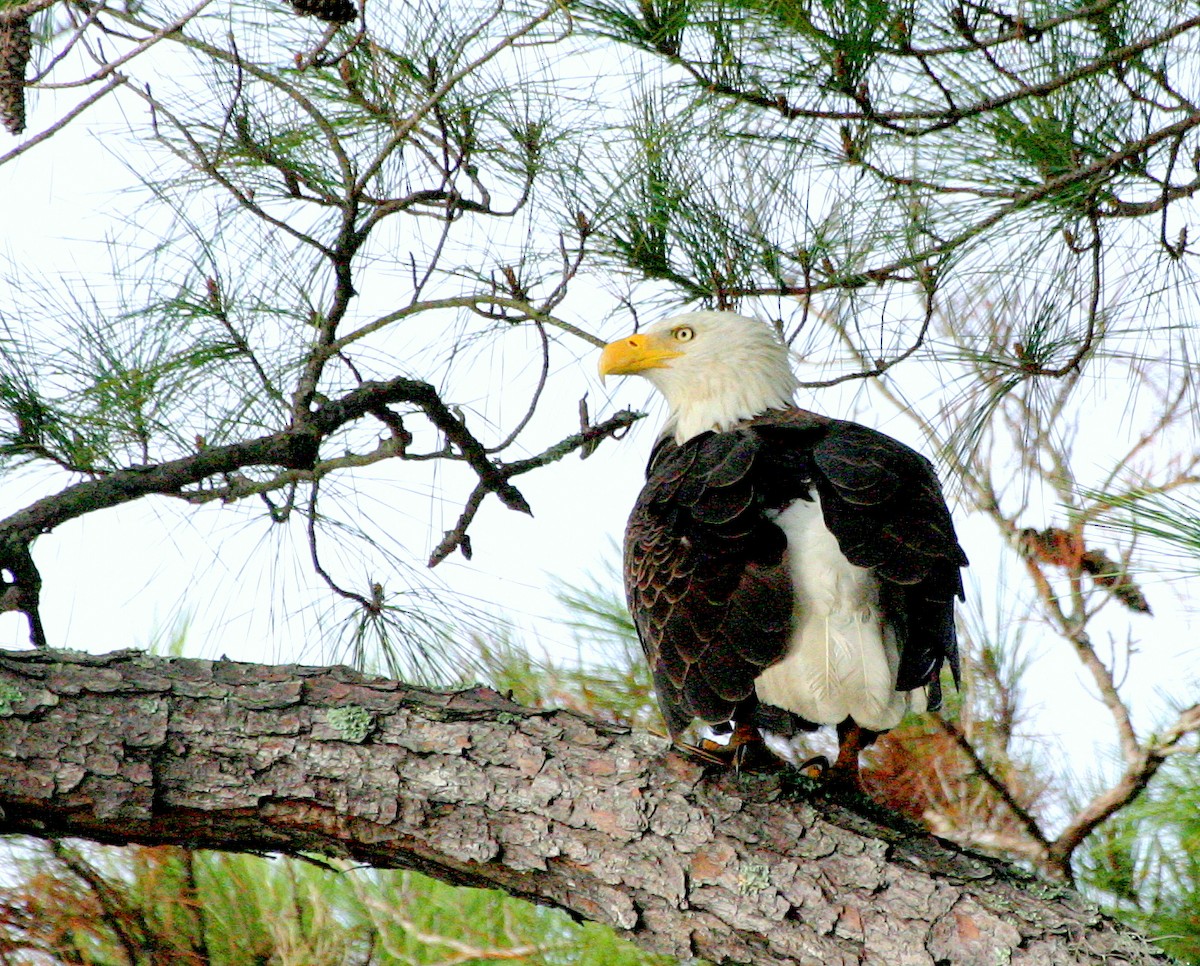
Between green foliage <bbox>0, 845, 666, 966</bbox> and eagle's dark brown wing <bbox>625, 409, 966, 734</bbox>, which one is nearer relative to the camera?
eagle's dark brown wing <bbox>625, 409, 966, 734</bbox>

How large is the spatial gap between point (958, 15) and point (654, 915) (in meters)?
1.64

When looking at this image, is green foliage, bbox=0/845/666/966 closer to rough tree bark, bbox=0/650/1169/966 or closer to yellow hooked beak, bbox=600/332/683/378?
rough tree bark, bbox=0/650/1169/966

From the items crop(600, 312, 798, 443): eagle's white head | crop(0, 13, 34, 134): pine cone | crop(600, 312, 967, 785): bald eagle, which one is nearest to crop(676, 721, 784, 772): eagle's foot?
crop(600, 312, 967, 785): bald eagle

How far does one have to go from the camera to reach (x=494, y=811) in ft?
6.48

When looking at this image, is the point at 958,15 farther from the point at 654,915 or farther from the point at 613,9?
the point at 654,915

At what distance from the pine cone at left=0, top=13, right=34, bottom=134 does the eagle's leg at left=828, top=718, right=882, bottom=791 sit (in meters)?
1.74

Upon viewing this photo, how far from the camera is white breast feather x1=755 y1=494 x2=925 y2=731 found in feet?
6.88

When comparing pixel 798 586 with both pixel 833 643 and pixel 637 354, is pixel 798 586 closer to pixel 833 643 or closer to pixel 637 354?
pixel 833 643

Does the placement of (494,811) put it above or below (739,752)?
below

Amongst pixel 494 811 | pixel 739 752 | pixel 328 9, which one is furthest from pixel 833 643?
pixel 328 9

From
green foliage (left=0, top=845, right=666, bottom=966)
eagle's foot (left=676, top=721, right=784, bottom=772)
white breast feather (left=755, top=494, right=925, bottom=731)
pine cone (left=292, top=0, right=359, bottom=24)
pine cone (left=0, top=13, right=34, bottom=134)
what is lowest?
green foliage (left=0, top=845, right=666, bottom=966)

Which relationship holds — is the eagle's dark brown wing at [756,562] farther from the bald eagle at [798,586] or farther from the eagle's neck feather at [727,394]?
the eagle's neck feather at [727,394]

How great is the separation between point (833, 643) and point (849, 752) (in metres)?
0.29

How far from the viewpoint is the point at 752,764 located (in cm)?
218
